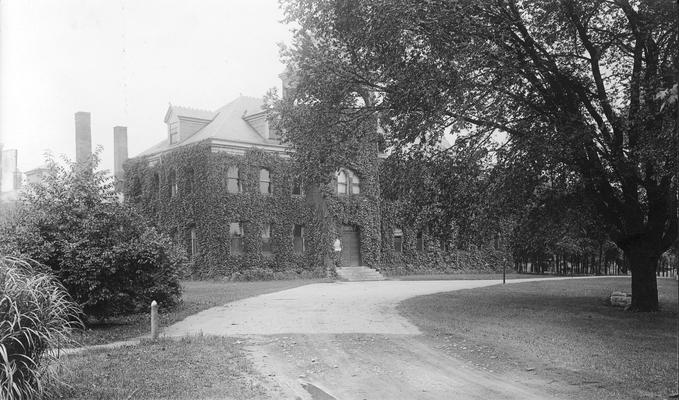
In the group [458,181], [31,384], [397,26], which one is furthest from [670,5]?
[31,384]

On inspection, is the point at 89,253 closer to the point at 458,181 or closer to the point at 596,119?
the point at 458,181

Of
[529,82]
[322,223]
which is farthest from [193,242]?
[529,82]

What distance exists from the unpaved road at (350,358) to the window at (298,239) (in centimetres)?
1799

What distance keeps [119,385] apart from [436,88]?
28.2 ft

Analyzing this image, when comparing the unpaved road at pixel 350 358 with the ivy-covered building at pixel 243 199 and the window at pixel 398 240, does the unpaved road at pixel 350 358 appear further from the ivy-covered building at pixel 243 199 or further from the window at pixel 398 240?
the window at pixel 398 240

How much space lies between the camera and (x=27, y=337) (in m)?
6.58

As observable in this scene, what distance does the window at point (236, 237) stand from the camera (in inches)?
1245

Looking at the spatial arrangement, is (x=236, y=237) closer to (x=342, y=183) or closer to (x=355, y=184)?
(x=342, y=183)

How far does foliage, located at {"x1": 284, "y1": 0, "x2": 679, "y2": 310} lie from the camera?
40.3ft

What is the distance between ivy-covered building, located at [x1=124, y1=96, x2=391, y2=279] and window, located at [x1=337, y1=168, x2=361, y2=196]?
59mm

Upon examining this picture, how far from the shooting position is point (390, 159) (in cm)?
1566

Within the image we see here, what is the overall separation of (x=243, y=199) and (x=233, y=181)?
1.12 m

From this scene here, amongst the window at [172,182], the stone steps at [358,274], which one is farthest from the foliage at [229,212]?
the stone steps at [358,274]

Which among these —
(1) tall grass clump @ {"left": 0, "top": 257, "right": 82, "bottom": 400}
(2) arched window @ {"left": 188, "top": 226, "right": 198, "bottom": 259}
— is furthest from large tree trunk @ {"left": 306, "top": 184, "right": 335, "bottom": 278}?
(1) tall grass clump @ {"left": 0, "top": 257, "right": 82, "bottom": 400}
